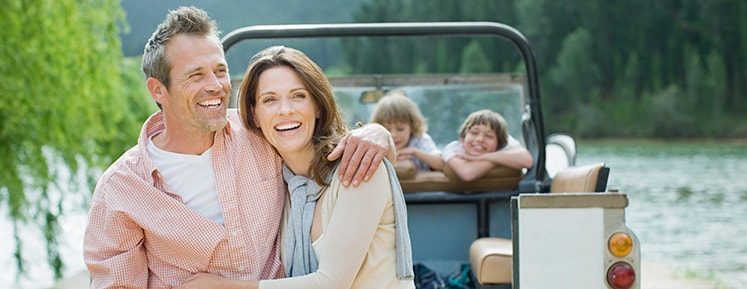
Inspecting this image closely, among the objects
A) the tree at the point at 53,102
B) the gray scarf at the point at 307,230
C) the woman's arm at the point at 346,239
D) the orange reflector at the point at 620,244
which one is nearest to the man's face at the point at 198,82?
the gray scarf at the point at 307,230

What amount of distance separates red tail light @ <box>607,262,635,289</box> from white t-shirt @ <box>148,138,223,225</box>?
4.20 feet

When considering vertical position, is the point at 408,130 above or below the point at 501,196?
above

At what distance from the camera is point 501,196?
4.98 metres

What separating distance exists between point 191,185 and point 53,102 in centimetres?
696

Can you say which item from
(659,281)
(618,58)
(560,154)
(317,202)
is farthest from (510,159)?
(618,58)

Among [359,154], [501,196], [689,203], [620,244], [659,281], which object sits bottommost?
[689,203]

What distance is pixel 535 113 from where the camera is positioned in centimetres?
508

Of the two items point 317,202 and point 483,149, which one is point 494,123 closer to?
point 483,149

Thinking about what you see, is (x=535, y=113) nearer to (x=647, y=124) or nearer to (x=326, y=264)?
(x=326, y=264)

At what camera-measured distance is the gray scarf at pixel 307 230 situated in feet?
9.84

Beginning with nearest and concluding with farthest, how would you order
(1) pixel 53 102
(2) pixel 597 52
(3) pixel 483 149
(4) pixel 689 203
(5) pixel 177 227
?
1. (5) pixel 177 227
2. (3) pixel 483 149
3. (1) pixel 53 102
4. (4) pixel 689 203
5. (2) pixel 597 52

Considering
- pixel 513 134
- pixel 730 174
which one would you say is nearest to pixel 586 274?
pixel 513 134

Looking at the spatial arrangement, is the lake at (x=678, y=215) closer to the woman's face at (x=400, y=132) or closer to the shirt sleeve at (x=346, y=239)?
the woman's face at (x=400, y=132)

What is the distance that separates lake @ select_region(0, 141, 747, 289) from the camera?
11805mm
